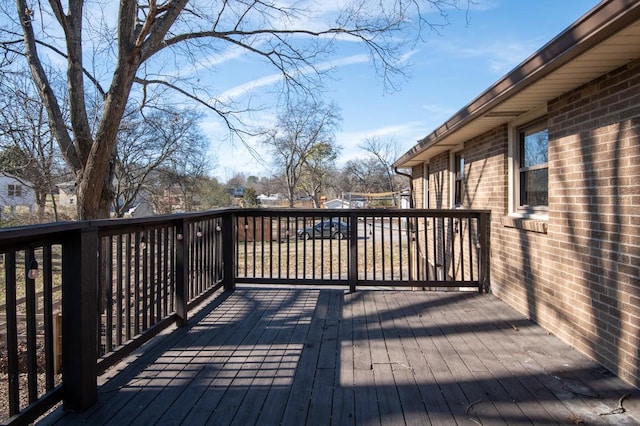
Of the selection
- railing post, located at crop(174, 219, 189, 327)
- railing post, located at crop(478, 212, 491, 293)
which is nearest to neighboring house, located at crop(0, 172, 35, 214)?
railing post, located at crop(174, 219, 189, 327)

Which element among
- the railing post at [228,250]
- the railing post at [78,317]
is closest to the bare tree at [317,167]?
the railing post at [228,250]

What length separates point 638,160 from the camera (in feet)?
7.59

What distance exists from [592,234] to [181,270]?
121 inches

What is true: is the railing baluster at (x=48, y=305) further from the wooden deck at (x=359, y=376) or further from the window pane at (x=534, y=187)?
the window pane at (x=534, y=187)

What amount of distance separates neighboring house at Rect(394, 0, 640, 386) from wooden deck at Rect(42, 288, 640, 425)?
0.29 metres

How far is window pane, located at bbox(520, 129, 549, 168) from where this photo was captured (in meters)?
3.76

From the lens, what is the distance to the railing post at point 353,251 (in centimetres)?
479

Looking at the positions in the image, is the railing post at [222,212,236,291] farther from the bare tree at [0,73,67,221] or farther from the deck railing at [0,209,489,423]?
the bare tree at [0,73,67,221]

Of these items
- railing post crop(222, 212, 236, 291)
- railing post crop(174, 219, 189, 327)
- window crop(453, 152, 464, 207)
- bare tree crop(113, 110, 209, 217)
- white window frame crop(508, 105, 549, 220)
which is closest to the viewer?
railing post crop(174, 219, 189, 327)

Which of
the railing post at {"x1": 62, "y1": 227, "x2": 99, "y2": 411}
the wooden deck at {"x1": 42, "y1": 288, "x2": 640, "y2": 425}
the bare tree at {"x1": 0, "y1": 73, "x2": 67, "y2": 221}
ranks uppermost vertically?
the bare tree at {"x1": 0, "y1": 73, "x2": 67, "y2": 221}

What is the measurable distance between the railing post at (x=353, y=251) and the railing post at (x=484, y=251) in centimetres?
147

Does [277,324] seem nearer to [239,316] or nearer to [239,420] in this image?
[239,316]

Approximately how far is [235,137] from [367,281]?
4437mm

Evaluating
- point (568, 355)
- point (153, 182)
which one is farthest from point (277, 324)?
point (153, 182)
